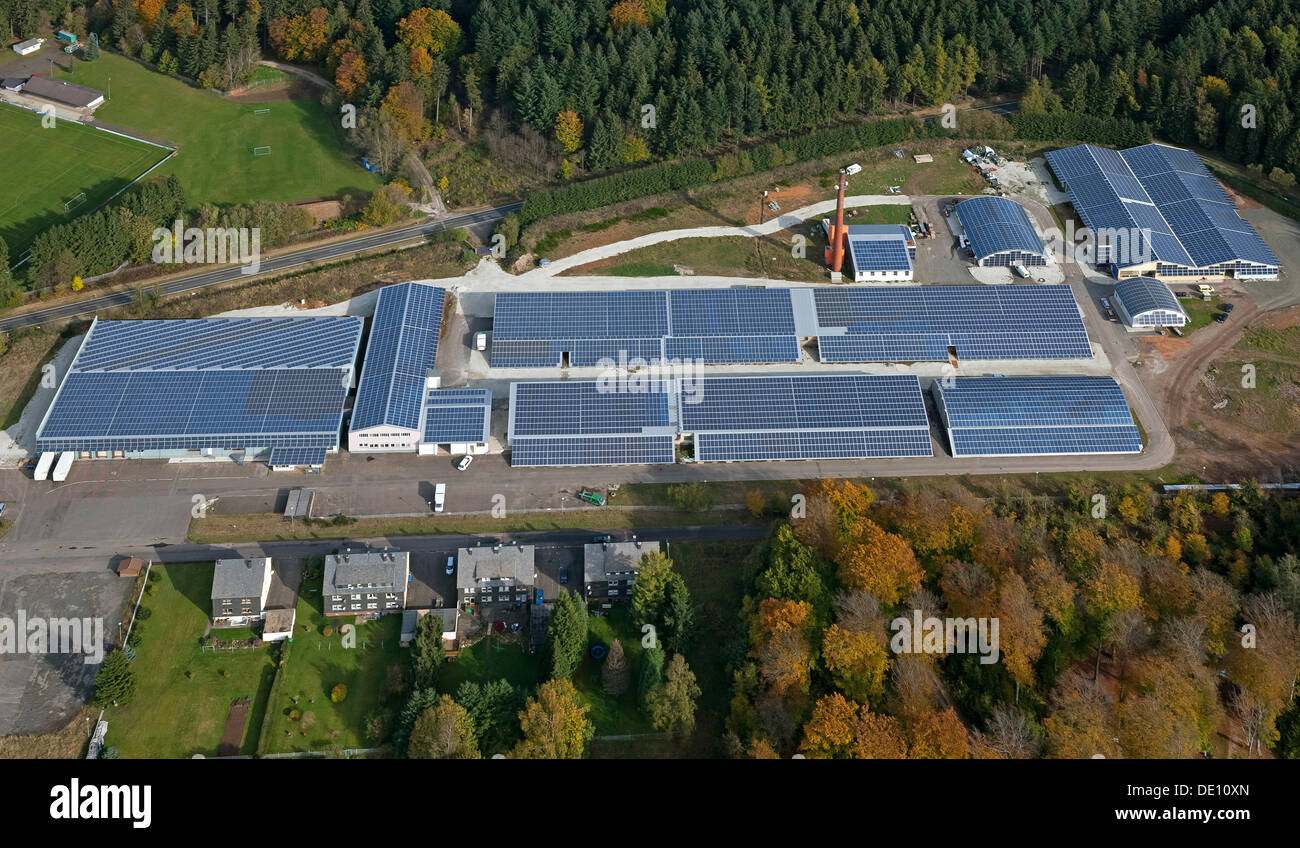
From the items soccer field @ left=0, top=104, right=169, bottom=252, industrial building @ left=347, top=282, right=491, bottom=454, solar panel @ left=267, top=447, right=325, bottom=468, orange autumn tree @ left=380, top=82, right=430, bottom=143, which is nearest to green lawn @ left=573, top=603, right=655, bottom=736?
industrial building @ left=347, top=282, right=491, bottom=454

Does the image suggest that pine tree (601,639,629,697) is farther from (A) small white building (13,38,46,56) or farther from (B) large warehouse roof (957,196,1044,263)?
(A) small white building (13,38,46,56)

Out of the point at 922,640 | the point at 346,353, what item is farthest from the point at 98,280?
the point at 922,640

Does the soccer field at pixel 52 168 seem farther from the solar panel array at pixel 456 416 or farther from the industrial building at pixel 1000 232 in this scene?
the industrial building at pixel 1000 232

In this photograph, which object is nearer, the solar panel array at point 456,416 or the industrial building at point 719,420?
the industrial building at point 719,420

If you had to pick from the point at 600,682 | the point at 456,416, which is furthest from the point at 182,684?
the point at 456,416

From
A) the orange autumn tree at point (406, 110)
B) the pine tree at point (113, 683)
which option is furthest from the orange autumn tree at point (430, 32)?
the pine tree at point (113, 683)
